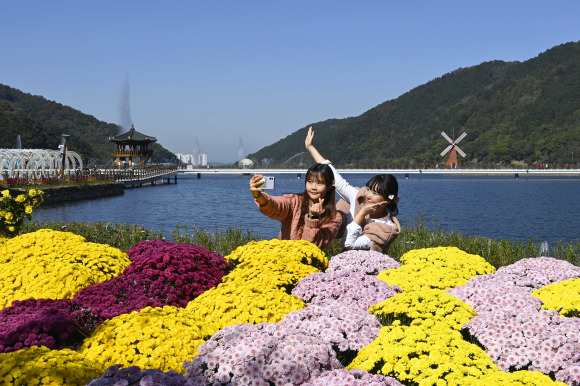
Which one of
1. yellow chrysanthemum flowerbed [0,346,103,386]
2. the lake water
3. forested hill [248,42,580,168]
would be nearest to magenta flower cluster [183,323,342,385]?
yellow chrysanthemum flowerbed [0,346,103,386]

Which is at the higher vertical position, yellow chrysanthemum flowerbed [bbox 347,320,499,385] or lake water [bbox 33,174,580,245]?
yellow chrysanthemum flowerbed [bbox 347,320,499,385]

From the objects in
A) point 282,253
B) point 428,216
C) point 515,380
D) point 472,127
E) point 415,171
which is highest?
point 472,127

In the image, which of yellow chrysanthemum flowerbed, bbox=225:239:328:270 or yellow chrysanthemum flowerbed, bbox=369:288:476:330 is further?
yellow chrysanthemum flowerbed, bbox=225:239:328:270

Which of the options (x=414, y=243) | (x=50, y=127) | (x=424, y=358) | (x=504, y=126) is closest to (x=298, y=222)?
(x=424, y=358)

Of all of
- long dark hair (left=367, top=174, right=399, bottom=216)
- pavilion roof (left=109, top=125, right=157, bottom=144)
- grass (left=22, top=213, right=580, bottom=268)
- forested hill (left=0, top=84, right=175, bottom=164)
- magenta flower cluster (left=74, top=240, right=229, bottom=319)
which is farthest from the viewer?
forested hill (left=0, top=84, right=175, bottom=164)

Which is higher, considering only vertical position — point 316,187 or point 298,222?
point 316,187

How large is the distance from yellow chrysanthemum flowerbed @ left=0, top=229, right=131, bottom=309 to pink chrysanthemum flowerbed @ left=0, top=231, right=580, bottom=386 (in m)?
0.03

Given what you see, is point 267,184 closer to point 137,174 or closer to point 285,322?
point 285,322

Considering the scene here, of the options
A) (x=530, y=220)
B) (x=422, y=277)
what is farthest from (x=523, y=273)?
(x=530, y=220)

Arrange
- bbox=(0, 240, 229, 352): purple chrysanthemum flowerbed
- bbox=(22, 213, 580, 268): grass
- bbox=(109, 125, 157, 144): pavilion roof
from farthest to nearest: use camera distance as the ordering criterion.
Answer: bbox=(109, 125, 157, 144): pavilion roof
bbox=(22, 213, 580, 268): grass
bbox=(0, 240, 229, 352): purple chrysanthemum flowerbed

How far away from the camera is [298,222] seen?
7434mm

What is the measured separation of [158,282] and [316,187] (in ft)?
8.18

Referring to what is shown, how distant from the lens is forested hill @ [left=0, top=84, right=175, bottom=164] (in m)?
98.7

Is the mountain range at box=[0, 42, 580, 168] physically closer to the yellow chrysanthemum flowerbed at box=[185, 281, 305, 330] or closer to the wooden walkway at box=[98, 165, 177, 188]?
the wooden walkway at box=[98, 165, 177, 188]
